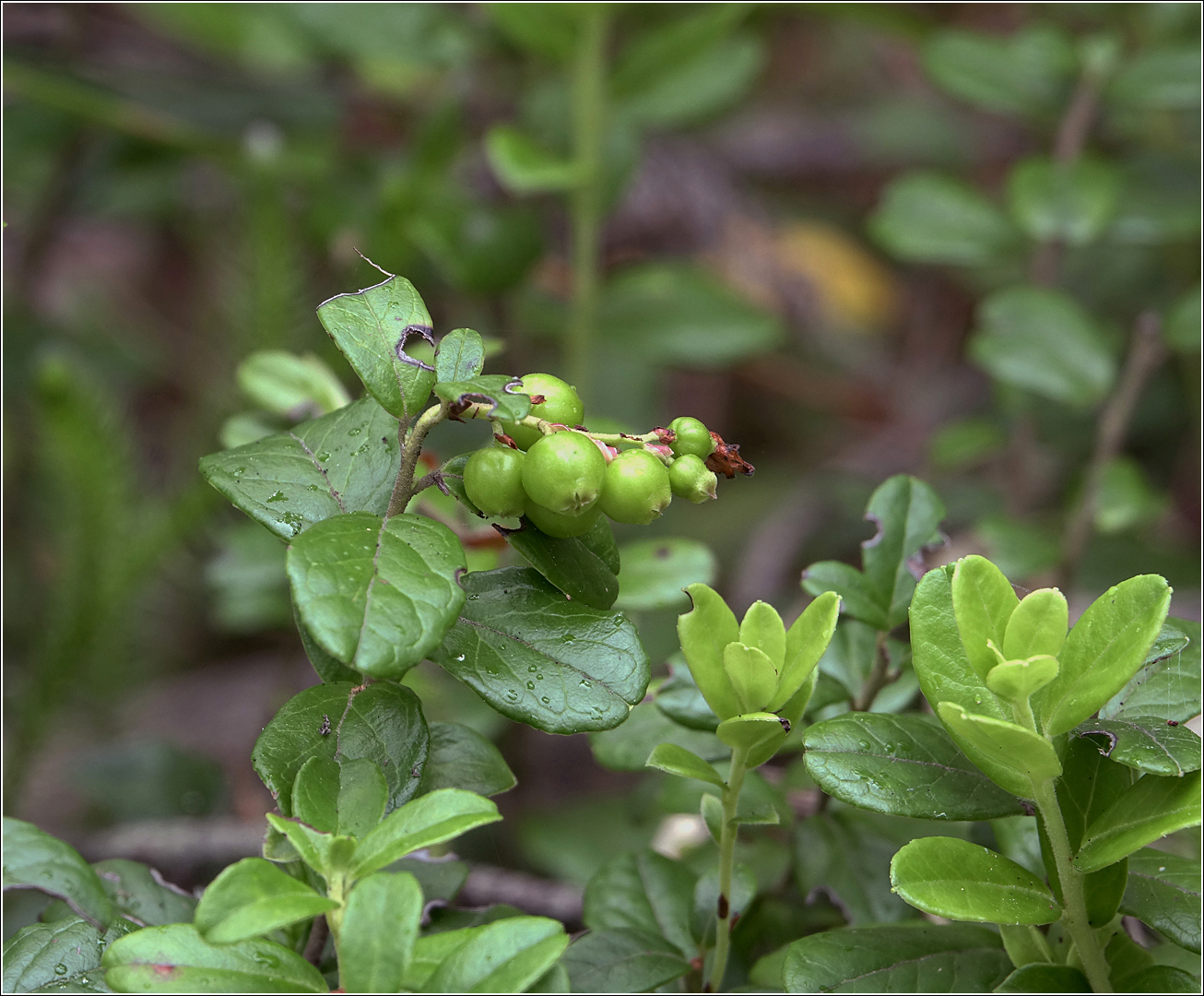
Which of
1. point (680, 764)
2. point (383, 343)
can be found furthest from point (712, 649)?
point (383, 343)

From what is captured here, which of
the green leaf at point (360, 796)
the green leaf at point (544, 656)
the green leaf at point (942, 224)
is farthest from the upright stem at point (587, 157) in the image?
the green leaf at point (360, 796)

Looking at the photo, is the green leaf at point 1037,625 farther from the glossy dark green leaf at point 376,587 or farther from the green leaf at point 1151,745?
the glossy dark green leaf at point 376,587

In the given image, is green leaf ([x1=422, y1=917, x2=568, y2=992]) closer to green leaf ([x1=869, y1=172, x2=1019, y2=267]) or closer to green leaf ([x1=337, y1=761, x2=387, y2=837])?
green leaf ([x1=337, y1=761, x2=387, y2=837])

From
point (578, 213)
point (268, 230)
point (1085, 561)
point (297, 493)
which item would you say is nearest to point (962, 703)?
point (297, 493)

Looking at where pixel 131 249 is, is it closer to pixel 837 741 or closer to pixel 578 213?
pixel 578 213

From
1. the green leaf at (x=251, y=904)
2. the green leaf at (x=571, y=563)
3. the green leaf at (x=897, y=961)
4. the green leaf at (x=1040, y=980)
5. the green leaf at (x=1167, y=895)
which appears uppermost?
the green leaf at (x=571, y=563)

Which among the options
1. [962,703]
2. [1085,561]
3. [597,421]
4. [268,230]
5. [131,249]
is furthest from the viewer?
[131,249]
